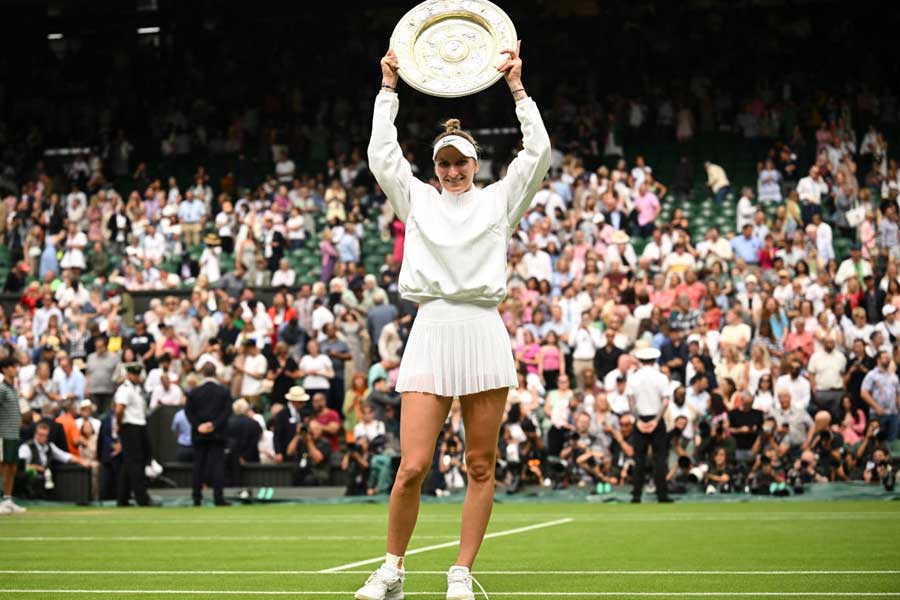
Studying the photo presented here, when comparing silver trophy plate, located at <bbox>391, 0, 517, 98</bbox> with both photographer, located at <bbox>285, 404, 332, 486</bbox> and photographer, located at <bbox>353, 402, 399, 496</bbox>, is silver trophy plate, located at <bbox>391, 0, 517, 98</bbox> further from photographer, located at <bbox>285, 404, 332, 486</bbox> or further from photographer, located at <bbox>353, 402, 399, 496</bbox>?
photographer, located at <bbox>285, 404, 332, 486</bbox>

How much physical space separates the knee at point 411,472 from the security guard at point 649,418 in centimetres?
1184

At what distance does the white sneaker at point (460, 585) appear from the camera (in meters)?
6.20

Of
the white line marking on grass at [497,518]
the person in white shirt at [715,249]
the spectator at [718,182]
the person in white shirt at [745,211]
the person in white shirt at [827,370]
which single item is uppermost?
the spectator at [718,182]

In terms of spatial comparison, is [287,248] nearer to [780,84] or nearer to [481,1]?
[780,84]

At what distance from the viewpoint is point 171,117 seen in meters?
34.8

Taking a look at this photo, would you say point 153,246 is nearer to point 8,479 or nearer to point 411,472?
point 8,479

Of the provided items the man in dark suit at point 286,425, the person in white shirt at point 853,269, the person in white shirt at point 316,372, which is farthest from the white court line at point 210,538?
the person in white shirt at point 853,269

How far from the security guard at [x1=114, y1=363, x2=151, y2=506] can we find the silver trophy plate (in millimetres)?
12790

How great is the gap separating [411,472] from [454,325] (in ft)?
2.32

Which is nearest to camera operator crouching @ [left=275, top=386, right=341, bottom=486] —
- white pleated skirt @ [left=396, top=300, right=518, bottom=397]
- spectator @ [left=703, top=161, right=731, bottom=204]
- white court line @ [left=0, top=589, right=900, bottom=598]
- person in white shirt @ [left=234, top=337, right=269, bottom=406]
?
person in white shirt @ [left=234, top=337, right=269, bottom=406]

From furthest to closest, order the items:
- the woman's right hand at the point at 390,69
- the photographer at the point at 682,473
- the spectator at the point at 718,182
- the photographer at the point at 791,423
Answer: the spectator at the point at 718,182, the photographer at the point at 682,473, the photographer at the point at 791,423, the woman's right hand at the point at 390,69

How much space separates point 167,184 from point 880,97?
53.1 ft

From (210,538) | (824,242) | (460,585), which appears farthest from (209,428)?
(460,585)

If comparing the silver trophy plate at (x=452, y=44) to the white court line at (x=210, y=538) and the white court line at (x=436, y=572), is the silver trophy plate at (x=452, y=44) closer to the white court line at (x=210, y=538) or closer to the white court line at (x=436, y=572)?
the white court line at (x=436, y=572)
